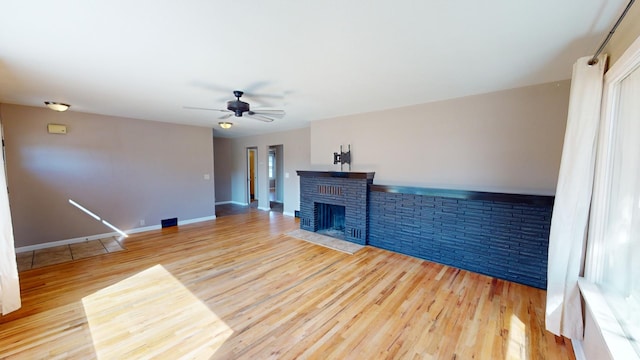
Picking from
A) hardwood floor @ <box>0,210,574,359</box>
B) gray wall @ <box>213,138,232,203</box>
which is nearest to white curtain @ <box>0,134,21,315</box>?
hardwood floor @ <box>0,210,574,359</box>

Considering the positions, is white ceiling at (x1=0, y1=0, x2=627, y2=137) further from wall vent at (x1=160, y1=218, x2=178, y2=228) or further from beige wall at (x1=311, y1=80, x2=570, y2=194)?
wall vent at (x1=160, y1=218, x2=178, y2=228)

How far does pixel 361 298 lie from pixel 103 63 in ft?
11.8

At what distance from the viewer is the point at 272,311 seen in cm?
247

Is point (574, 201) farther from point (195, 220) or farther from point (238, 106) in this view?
point (195, 220)

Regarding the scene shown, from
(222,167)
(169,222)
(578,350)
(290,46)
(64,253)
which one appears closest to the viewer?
(578,350)

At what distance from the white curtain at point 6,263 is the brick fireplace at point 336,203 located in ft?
13.2

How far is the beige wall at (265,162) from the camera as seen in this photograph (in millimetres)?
6613

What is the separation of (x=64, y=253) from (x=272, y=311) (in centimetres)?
413

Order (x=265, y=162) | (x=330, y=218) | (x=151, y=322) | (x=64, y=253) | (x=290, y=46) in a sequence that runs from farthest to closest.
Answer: (x=265, y=162), (x=330, y=218), (x=64, y=253), (x=151, y=322), (x=290, y=46)

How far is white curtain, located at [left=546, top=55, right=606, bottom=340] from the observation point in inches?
74.9

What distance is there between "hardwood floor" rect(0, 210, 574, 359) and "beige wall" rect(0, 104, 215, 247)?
142cm

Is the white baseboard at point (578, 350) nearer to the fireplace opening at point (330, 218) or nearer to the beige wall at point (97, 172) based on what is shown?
the fireplace opening at point (330, 218)

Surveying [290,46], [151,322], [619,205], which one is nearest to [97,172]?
[151,322]

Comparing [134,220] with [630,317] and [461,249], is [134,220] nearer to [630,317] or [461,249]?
[461,249]
